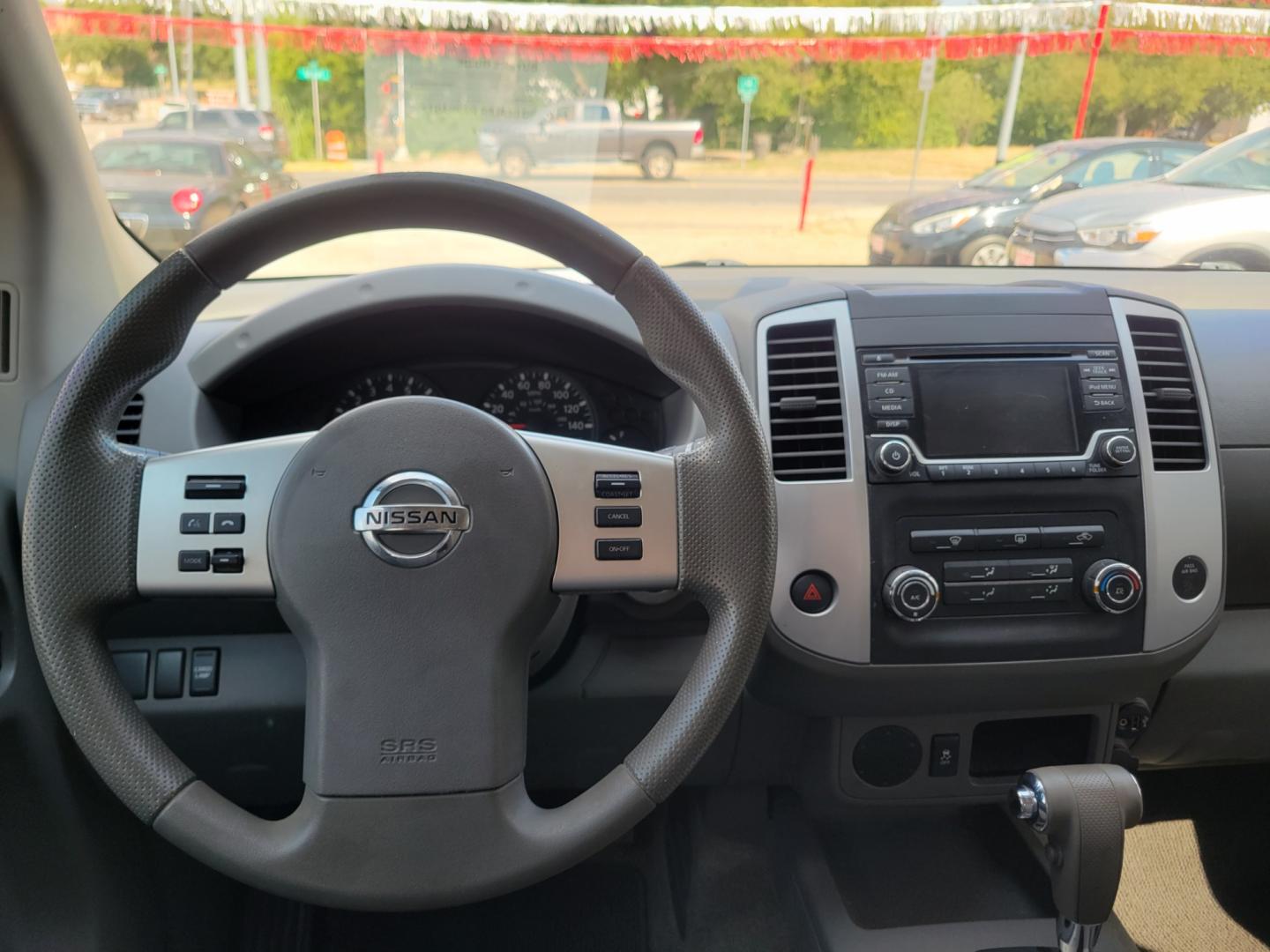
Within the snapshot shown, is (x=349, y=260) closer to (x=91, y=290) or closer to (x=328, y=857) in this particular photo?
(x=91, y=290)

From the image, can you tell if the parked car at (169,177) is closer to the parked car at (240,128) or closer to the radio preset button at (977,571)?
the parked car at (240,128)

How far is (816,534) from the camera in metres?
1.51

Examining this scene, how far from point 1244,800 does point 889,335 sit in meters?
1.55

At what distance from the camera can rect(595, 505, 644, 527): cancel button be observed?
45.5 inches

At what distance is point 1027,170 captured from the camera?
1.98m

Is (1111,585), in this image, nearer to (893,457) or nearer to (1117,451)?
(1117,451)

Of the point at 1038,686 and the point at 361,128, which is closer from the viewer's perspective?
the point at 1038,686

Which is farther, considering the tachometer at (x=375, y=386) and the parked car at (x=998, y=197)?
the parked car at (x=998, y=197)

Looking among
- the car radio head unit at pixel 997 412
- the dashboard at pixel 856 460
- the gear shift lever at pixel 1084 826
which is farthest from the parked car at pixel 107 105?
the gear shift lever at pixel 1084 826

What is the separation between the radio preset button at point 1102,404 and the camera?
1574 mm

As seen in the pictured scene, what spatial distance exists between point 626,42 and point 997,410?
94cm

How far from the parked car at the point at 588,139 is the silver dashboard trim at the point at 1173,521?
31.6 inches

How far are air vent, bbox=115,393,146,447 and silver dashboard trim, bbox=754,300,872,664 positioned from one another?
887mm

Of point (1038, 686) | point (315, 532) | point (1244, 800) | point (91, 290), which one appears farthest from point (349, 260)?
point (1244, 800)
